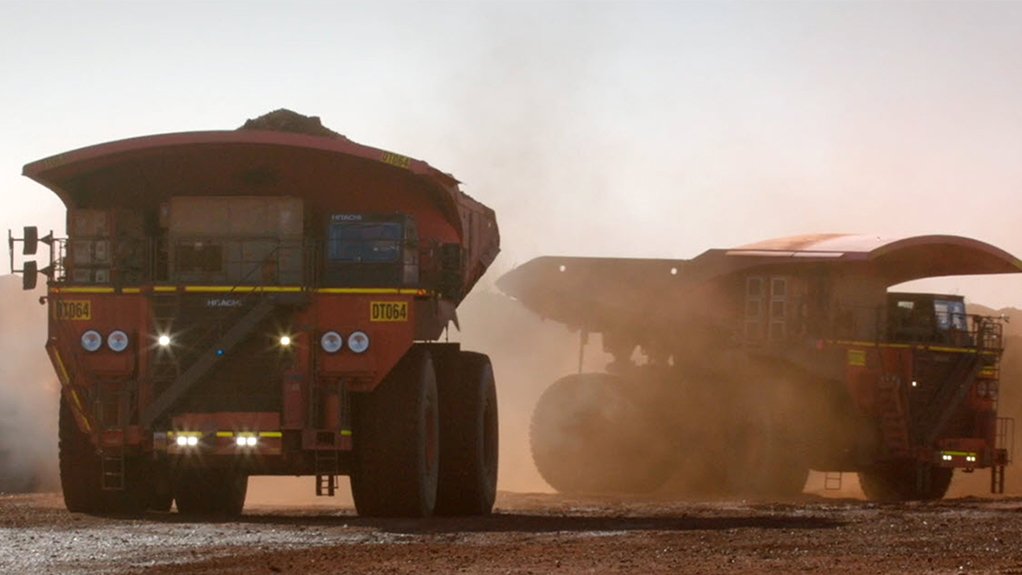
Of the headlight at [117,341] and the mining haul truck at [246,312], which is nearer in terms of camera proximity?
the mining haul truck at [246,312]

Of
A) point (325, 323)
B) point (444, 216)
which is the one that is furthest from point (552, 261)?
point (325, 323)

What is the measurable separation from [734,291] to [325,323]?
11488 millimetres

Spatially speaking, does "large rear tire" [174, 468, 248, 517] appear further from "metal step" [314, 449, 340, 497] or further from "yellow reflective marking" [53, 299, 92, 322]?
"metal step" [314, 449, 340, 497]

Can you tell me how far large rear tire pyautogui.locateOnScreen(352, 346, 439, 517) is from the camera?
19.7 metres

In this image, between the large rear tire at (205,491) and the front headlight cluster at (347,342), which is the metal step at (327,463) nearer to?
the front headlight cluster at (347,342)

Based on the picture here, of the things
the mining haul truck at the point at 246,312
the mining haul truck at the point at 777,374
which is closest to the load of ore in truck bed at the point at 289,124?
the mining haul truck at the point at 246,312

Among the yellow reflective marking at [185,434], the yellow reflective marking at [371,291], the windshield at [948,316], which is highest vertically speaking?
the windshield at [948,316]

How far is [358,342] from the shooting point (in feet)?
64.8

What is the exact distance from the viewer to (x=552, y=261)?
31641mm

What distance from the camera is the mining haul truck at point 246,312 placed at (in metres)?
19.8

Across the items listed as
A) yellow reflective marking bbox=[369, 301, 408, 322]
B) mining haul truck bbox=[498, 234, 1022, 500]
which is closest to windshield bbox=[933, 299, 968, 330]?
mining haul truck bbox=[498, 234, 1022, 500]

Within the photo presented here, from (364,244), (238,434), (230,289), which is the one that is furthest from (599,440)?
(238,434)

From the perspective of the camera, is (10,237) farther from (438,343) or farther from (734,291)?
(734,291)

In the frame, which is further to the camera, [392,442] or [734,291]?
[734,291]
